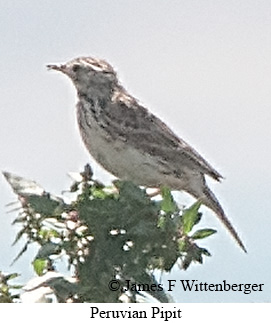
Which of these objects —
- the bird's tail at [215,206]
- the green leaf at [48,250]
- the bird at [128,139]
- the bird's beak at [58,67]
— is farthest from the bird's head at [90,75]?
the green leaf at [48,250]

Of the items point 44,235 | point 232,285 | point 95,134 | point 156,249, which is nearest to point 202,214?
point 156,249

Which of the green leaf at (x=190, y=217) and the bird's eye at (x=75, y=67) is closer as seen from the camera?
the green leaf at (x=190, y=217)

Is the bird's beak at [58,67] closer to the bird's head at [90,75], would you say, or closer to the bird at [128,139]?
the bird at [128,139]

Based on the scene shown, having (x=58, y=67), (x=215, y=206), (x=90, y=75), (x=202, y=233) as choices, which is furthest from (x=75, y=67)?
(x=202, y=233)

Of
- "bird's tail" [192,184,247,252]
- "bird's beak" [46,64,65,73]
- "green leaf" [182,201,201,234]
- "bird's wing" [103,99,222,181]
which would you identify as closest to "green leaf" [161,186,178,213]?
"green leaf" [182,201,201,234]

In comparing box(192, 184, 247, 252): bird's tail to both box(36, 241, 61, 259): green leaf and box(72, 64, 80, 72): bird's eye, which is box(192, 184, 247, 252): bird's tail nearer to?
box(72, 64, 80, 72): bird's eye
